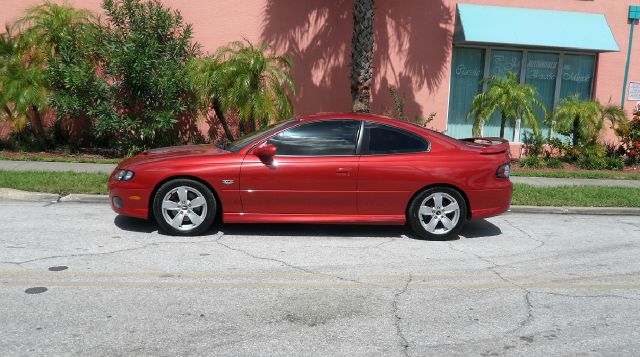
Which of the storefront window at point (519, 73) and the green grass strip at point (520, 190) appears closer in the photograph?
the green grass strip at point (520, 190)

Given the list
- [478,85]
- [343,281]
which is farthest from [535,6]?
[343,281]

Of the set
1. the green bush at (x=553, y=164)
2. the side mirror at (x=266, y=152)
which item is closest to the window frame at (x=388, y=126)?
the side mirror at (x=266, y=152)

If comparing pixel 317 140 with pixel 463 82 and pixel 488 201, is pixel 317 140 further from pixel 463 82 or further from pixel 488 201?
pixel 463 82

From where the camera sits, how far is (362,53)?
12516mm

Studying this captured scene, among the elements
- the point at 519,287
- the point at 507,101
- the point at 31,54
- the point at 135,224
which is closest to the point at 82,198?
the point at 135,224

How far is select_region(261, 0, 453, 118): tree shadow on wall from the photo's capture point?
1368 centimetres

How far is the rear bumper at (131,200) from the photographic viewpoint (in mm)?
6824

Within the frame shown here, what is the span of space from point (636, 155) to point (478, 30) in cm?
490

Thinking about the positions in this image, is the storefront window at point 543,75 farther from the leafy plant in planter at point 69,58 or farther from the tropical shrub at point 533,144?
the leafy plant in planter at point 69,58

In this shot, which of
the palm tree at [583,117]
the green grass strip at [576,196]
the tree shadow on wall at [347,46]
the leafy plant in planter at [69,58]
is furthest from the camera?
the tree shadow on wall at [347,46]

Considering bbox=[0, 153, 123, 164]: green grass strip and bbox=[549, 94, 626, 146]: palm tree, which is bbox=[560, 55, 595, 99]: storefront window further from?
bbox=[0, 153, 123, 164]: green grass strip

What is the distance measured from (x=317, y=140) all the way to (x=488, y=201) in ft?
7.34

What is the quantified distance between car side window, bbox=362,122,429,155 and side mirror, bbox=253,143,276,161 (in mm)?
1106

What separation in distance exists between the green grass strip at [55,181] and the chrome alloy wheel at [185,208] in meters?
2.58
